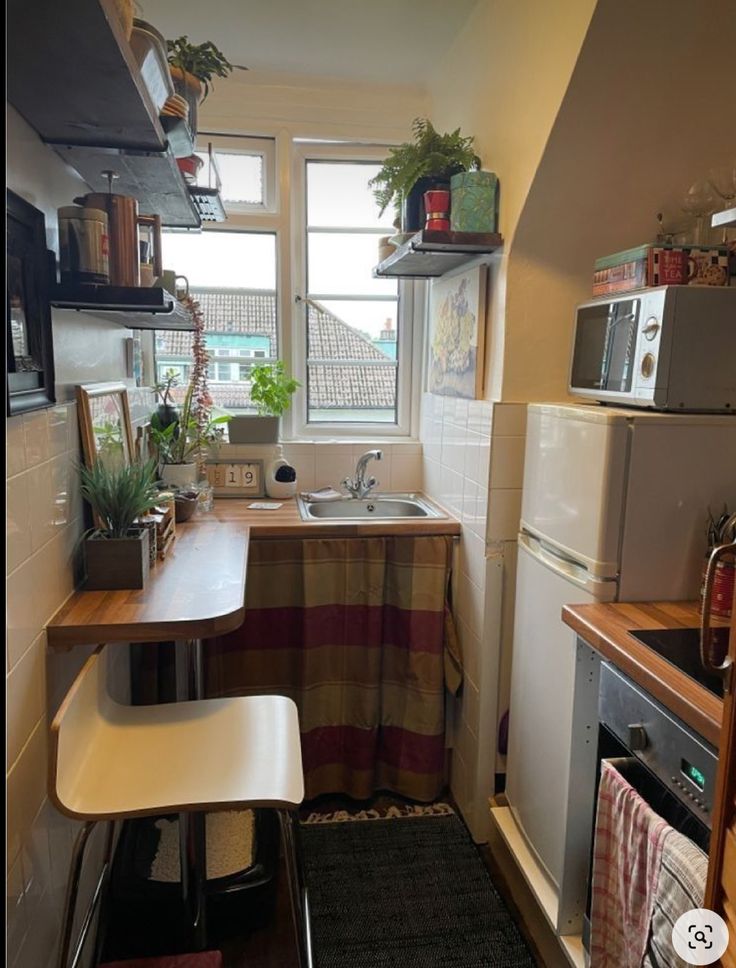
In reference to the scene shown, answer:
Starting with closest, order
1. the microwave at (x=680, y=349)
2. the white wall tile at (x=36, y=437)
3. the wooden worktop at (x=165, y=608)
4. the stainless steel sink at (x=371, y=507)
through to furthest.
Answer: the white wall tile at (x=36, y=437)
the wooden worktop at (x=165, y=608)
the microwave at (x=680, y=349)
the stainless steel sink at (x=371, y=507)

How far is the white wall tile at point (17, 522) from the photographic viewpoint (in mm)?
1114

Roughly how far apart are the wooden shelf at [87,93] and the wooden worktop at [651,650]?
1.30 metres

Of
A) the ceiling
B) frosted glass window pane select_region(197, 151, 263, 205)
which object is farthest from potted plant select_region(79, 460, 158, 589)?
frosted glass window pane select_region(197, 151, 263, 205)

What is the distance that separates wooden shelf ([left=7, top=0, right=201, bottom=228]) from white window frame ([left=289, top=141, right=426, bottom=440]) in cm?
121

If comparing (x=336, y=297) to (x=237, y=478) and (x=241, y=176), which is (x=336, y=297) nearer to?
(x=241, y=176)

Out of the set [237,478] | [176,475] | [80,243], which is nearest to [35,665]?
[80,243]

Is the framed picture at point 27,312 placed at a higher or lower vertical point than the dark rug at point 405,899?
higher

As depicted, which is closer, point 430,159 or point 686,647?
point 686,647

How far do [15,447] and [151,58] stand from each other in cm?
75

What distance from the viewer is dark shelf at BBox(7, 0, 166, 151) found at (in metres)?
0.96

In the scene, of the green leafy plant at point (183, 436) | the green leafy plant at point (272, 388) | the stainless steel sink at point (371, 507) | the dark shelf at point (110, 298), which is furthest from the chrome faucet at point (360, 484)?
the dark shelf at point (110, 298)

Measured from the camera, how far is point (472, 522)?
2158 millimetres

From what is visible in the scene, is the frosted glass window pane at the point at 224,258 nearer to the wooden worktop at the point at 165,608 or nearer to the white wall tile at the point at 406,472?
the white wall tile at the point at 406,472

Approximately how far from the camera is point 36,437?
4.17 ft
